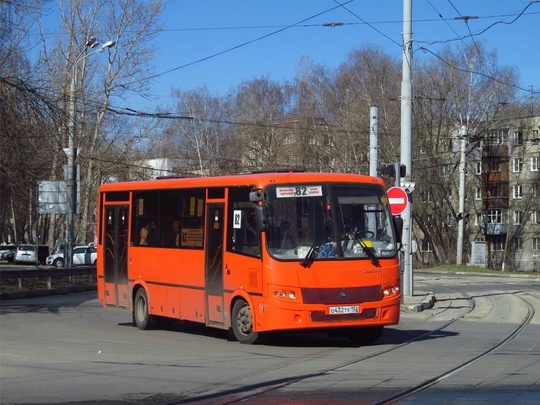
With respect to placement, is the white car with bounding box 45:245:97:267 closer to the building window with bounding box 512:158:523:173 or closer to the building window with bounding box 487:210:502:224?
the building window with bounding box 512:158:523:173

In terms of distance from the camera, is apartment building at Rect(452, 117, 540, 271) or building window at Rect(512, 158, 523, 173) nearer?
apartment building at Rect(452, 117, 540, 271)

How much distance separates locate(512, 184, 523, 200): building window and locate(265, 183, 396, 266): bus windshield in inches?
2208

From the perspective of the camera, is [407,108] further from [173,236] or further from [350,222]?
[350,222]

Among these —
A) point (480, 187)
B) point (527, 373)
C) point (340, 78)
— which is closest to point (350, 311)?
point (527, 373)

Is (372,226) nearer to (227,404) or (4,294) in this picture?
(227,404)

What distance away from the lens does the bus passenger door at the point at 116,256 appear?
18297mm

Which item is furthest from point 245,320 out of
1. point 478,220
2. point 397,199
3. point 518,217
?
point 518,217

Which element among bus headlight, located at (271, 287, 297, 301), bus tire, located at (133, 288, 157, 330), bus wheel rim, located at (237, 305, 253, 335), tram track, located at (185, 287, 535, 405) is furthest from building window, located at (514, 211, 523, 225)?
bus headlight, located at (271, 287, 297, 301)

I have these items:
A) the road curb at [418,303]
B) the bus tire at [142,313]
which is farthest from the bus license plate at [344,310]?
the road curb at [418,303]

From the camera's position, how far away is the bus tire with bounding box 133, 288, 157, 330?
17.5 metres

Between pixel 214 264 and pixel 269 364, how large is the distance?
335 centimetres

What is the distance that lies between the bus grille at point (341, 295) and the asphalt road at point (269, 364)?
800mm

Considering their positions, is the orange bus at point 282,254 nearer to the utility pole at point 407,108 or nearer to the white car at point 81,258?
the utility pole at point 407,108

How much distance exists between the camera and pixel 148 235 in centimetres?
1748
